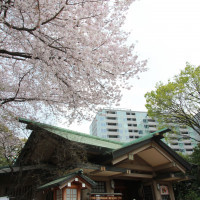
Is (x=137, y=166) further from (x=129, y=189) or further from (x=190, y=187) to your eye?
(x=190, y=187)

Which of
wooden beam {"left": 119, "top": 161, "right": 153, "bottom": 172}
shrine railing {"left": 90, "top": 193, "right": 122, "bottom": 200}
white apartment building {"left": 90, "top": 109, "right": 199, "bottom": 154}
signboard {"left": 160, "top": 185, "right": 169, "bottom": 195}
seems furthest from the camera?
white apartment building {"left": 90, "top": 109, "right": 199, "bottom": 154}

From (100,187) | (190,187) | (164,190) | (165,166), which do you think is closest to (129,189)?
(164,190)

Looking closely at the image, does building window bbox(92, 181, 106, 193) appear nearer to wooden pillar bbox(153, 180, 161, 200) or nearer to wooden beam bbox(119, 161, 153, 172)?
wooden beam bbox(119, 161, 153, 172)

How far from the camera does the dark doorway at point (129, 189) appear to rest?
32.1 feet

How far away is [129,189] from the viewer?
10.1 metres

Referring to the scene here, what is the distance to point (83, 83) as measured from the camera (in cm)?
648

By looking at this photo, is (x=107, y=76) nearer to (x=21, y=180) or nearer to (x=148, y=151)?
(x=148, y=151)

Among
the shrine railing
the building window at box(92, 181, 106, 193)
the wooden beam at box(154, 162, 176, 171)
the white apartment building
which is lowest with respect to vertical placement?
the shrine railing

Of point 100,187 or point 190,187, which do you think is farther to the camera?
point 190,187

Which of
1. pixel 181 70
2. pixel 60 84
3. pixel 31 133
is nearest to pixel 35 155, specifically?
pixel 31 133

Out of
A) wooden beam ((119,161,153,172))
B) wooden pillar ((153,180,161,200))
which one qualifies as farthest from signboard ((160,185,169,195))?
wooden beam ((119,161,153,172))

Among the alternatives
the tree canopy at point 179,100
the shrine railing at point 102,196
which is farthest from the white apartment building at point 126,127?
the shrine railing at point 102,196

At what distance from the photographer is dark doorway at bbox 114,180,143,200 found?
9.79 meters

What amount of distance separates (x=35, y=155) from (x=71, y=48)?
5.51 m
